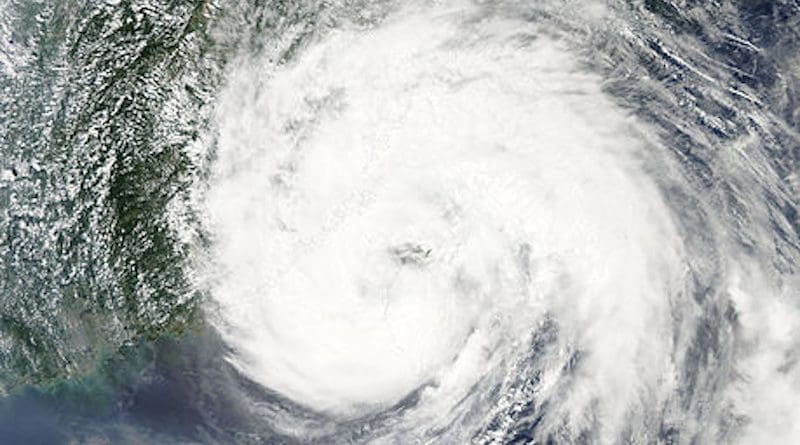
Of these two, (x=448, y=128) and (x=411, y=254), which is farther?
(x=411, y=254)

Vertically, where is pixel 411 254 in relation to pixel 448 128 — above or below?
below

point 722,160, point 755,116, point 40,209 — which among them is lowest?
point 40,209

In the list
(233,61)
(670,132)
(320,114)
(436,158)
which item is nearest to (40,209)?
(233,61)

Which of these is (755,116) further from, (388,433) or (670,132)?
(388,433)

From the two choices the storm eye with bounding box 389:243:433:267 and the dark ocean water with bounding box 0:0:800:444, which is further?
the storm eye with bounding box 389:243:433:267

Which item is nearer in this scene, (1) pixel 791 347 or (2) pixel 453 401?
(1) pixel 791 347

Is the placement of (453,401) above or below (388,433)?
above

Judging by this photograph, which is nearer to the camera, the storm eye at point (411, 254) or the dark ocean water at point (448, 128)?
the dark ocean water at point (448, 128)
